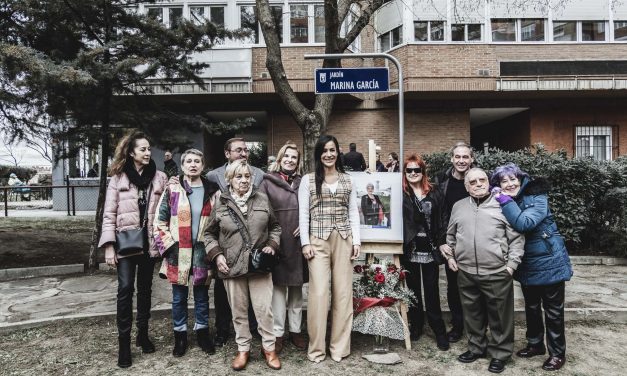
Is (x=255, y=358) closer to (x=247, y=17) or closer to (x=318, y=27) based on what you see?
(x=318, y=27)

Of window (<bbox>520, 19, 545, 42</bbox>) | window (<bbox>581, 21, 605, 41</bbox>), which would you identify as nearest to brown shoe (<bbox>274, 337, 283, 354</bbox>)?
window (<bbox>520, 19, 545, 42</bbox>)

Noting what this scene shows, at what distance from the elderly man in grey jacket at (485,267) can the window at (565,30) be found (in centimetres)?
1464

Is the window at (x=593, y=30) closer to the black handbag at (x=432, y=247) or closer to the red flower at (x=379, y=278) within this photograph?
the black handbag at (x=432, y=247)

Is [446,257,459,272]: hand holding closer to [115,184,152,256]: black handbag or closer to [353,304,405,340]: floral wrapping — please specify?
[353,304,405,340]: floral wrapping

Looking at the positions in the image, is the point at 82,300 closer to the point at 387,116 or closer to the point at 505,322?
the point at 505,322

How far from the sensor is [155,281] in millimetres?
7039

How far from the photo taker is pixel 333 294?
4133 millimetres

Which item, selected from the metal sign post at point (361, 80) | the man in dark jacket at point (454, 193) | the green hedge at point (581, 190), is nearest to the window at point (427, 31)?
the green hedge at point (581, 190)

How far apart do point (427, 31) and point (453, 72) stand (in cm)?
176

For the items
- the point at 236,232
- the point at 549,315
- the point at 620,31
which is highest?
the point at 620,31

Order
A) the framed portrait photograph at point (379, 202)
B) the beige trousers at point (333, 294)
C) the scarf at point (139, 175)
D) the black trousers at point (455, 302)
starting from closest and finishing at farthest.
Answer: the beige trousers at point (333, 294) → the scarf at point (139, 175) → the framed portrait photograph at point (379, 202) → the black trousers at point (455, 302)

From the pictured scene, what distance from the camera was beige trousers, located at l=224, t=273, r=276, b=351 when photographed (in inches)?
156

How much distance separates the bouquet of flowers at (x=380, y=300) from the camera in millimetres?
4184

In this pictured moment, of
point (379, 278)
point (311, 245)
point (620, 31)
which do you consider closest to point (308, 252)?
point (311, 245)
